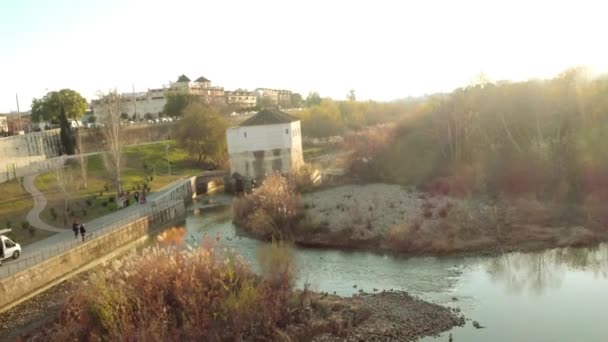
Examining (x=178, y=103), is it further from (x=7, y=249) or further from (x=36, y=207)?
(x=7, y=249)

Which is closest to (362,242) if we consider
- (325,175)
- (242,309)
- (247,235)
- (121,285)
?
(247,235)

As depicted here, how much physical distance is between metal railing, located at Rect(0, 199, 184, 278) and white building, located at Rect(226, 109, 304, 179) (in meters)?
10.5

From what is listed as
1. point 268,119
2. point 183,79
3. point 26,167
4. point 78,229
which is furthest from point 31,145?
point 183,79

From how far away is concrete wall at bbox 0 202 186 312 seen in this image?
18.9m

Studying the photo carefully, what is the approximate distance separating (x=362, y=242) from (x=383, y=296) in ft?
24.4

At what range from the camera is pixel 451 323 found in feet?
50.6

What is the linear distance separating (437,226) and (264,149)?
69.9ft

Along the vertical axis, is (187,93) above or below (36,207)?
above

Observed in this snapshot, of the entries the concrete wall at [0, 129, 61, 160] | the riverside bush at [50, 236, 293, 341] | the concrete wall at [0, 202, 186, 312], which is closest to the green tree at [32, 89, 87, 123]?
the concrete wall at [0, 129, 61, 160]

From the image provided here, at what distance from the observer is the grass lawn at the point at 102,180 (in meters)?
30.8

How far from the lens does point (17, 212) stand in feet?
98.0

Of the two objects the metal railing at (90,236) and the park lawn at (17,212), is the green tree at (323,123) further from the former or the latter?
the park lawn at (17,212)

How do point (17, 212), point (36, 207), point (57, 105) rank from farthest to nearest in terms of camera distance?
point (57, 105)
point (36, 207)
point (17, 212)

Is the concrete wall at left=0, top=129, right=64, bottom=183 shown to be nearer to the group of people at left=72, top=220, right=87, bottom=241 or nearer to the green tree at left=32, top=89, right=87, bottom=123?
the green tree at left=32, top=89, right=87, bottom=123
